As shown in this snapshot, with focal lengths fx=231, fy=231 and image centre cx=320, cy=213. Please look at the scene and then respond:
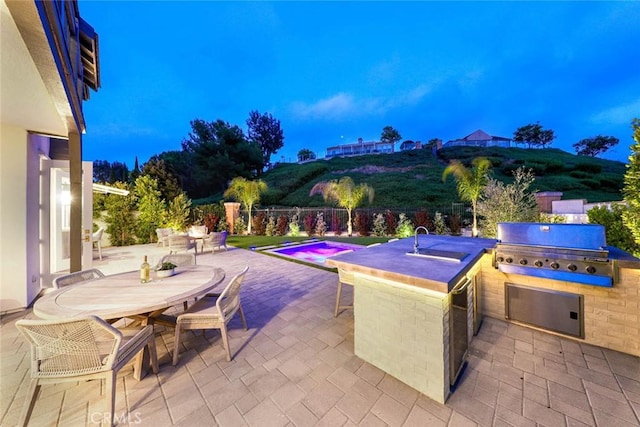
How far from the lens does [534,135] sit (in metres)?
33.8

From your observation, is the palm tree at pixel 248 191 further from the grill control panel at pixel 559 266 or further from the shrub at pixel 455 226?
the grill control panel at pixel 559 266

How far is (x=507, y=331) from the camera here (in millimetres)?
2922

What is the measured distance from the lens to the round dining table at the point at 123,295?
1.93m

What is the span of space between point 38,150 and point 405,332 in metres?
6.68

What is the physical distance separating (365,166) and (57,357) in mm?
28204

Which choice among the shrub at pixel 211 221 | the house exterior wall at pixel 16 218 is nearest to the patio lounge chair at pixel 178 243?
the house exterior wall at pixel 16 218

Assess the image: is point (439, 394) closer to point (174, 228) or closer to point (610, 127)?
point (174, 228)

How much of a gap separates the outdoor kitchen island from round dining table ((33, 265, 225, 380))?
4.97 feet

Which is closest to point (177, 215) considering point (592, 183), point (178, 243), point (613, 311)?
point (178, 243)

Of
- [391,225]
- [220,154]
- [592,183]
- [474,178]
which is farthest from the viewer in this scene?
[220,154]

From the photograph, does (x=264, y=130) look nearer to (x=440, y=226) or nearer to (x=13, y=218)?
(x=440, y=226)

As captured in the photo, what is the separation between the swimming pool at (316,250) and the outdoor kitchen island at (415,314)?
5.01 m

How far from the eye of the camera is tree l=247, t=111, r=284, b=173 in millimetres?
32156

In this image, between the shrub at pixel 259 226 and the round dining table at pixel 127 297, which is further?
the shrub at pixel 259 226
